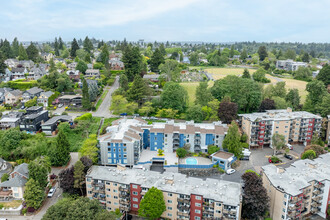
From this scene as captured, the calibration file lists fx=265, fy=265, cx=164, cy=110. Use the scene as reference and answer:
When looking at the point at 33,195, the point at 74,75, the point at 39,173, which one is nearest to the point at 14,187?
the point at 39,173

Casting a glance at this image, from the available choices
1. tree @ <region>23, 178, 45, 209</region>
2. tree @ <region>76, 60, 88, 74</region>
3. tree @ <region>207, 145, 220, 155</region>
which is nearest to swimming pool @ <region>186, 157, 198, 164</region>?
tree @ <region>207, 145, 220, 155</region>

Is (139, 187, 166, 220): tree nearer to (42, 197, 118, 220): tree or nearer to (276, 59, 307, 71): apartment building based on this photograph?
(42, 197, 118, 220): tree

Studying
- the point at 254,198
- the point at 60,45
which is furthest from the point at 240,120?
the point at 60,45

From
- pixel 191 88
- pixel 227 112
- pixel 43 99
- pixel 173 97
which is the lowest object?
pixel 227 112

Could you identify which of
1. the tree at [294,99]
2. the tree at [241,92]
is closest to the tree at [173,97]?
the tree at [241,92]

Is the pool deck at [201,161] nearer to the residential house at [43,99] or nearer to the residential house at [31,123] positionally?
the residential house at [31,123]

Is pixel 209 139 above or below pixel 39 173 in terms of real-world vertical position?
above

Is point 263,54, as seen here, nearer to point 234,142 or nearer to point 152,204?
point 234,142
